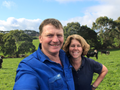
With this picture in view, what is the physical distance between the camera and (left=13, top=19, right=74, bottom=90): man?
4.24 feet

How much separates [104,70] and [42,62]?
6.07ft

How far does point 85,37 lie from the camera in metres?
37.2

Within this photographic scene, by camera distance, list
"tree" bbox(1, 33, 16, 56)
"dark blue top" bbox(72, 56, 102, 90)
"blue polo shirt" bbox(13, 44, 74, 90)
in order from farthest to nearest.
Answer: "tree" bbox(1, 33, 16, 56) → "dark blue top" bbox(72, 56, 102, 90) → "blue polo shirt" bbox(13, 44, 74, 90)

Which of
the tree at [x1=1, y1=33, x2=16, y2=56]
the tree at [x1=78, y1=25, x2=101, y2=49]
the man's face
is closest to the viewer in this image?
the man's face

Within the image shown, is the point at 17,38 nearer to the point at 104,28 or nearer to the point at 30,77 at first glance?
the point at 104,28

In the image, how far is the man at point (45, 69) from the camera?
1.29 meters

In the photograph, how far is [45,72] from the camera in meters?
1.42

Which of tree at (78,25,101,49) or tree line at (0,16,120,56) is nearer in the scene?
tree line at (0,16,120,56)

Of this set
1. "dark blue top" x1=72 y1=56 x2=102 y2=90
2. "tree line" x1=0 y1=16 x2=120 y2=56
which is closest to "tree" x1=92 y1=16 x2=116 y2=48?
"tree line" x1=0 y1=16 x2=120 y2=56

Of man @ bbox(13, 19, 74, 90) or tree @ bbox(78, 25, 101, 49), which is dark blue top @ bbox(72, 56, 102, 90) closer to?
man @ bbox(13, 19, 74, 90)

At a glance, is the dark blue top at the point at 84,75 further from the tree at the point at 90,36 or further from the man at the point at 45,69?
the tree at the point at 90,36

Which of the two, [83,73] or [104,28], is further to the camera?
[104,28]

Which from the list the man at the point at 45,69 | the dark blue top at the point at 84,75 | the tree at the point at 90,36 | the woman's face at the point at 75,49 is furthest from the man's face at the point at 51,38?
the tree at the point at 90,36

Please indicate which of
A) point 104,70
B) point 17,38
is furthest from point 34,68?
point 17,38
